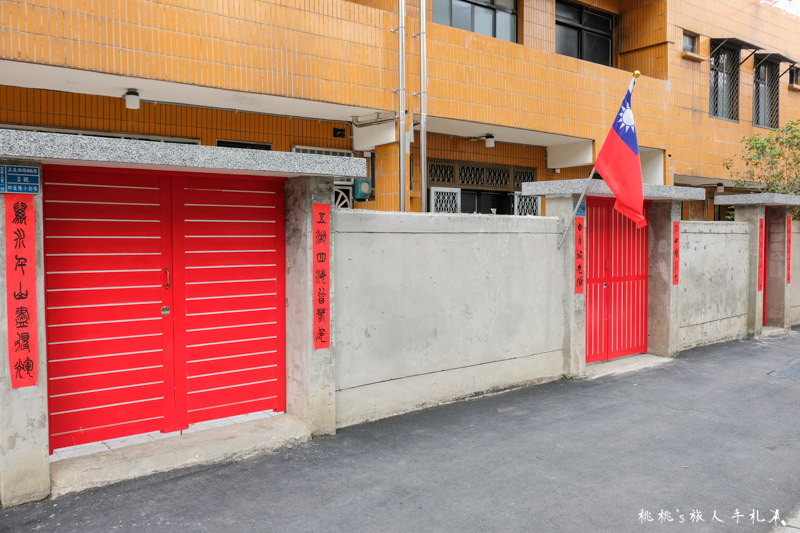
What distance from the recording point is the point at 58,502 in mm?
4395

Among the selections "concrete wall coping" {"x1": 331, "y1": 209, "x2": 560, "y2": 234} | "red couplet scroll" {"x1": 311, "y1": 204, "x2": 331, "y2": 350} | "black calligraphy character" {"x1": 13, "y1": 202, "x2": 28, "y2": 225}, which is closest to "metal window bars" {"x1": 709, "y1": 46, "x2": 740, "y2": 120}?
"concrete wall coping" {"x1": 331, "y1": 209, "x2": 560, "y2": 234}

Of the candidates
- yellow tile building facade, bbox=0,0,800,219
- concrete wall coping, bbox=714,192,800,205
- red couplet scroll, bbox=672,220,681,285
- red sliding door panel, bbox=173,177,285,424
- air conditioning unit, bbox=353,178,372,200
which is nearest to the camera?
red sliding door panel, bbox=173,177,285,424

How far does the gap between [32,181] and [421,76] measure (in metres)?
6.91

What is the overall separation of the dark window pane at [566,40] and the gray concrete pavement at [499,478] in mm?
9585

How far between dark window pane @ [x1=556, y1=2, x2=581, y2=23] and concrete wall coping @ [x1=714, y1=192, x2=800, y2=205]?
5.56 metres

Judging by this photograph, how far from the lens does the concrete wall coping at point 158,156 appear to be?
162 inches

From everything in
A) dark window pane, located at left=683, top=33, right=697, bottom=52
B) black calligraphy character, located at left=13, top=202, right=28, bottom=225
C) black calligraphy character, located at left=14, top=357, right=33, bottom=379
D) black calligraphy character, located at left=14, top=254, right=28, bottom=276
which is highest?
dark window pane, located at left=683, top=33, right=697, bottom=52

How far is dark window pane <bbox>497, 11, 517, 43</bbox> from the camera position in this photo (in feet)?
41.9

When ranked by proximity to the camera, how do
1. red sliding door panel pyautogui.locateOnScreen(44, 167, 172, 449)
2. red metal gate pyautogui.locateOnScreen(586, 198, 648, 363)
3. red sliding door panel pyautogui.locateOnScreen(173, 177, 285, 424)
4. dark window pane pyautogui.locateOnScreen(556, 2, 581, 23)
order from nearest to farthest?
red sliding door panel pyautogui.locateOnScreen(44, 167, 172, 449)
red sliding door panel pyautogui.locateOnScreen(173, 177, 285, 424)
red metal gate pyautogui.locateOnScreen(586, 198, 648, 363)
dark window pane pyautogui.locateOnScreen(556, 2, 581, 23)

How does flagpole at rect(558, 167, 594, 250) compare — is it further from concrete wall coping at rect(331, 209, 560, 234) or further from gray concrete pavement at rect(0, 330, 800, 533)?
gray concrete pavement at rect(0, 330, 800, 533)

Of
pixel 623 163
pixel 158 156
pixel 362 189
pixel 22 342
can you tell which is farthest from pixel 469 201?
pixel 22 342

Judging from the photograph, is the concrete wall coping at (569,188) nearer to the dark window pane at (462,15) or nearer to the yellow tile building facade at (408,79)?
the yellow tile building facade at (408,79)

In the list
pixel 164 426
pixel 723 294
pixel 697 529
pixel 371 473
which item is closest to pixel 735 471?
pixel 697 529

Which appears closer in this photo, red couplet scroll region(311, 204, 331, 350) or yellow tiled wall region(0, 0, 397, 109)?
red couplet scroll region(311, 204, 331, 350)
